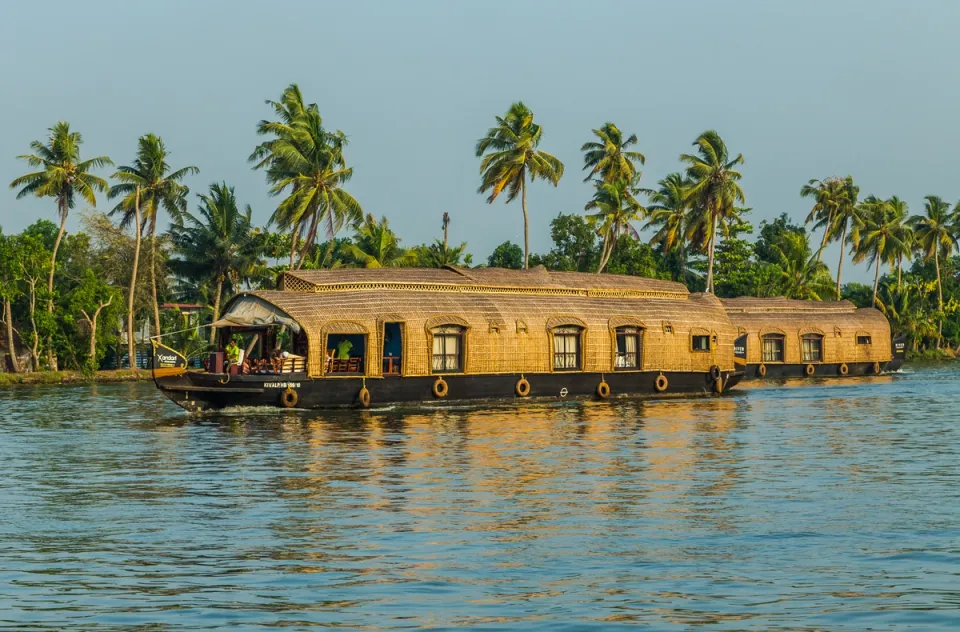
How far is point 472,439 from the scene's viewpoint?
838 inches

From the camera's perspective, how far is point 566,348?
3147 centimetres

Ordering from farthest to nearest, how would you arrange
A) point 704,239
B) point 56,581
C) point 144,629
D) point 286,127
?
point 704,239 → point 286,127 → point 56,581 → point 144,629

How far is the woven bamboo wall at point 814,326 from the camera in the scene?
45.2 meters

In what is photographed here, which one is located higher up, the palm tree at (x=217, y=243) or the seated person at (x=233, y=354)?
the palm tree at (x=217, y=243)

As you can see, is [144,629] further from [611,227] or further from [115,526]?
[611,227]

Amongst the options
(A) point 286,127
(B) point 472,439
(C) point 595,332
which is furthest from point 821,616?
(A) point 286,127

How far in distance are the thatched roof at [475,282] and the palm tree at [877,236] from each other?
3773 cm

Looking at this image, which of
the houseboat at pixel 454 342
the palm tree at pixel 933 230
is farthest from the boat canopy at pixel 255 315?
the palm tree at pixel 933 230

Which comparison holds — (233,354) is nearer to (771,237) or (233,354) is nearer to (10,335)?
(10,335)

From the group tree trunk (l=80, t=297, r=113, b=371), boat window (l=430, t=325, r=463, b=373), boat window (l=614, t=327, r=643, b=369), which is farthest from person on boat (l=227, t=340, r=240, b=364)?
tree trunk (l=80, t=297, r=113, b=371)

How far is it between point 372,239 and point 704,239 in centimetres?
1554

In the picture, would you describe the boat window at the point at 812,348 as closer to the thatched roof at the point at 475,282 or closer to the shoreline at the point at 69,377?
the thatched roof at the point at 475,282

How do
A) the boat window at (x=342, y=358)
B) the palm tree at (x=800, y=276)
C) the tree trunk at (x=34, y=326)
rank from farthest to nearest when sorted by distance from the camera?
the palm tree at (x=800, y=276), the tree trunk at (x=34, y=326), the boat window at (x=342, y=358)

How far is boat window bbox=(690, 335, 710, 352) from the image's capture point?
1341 inches
